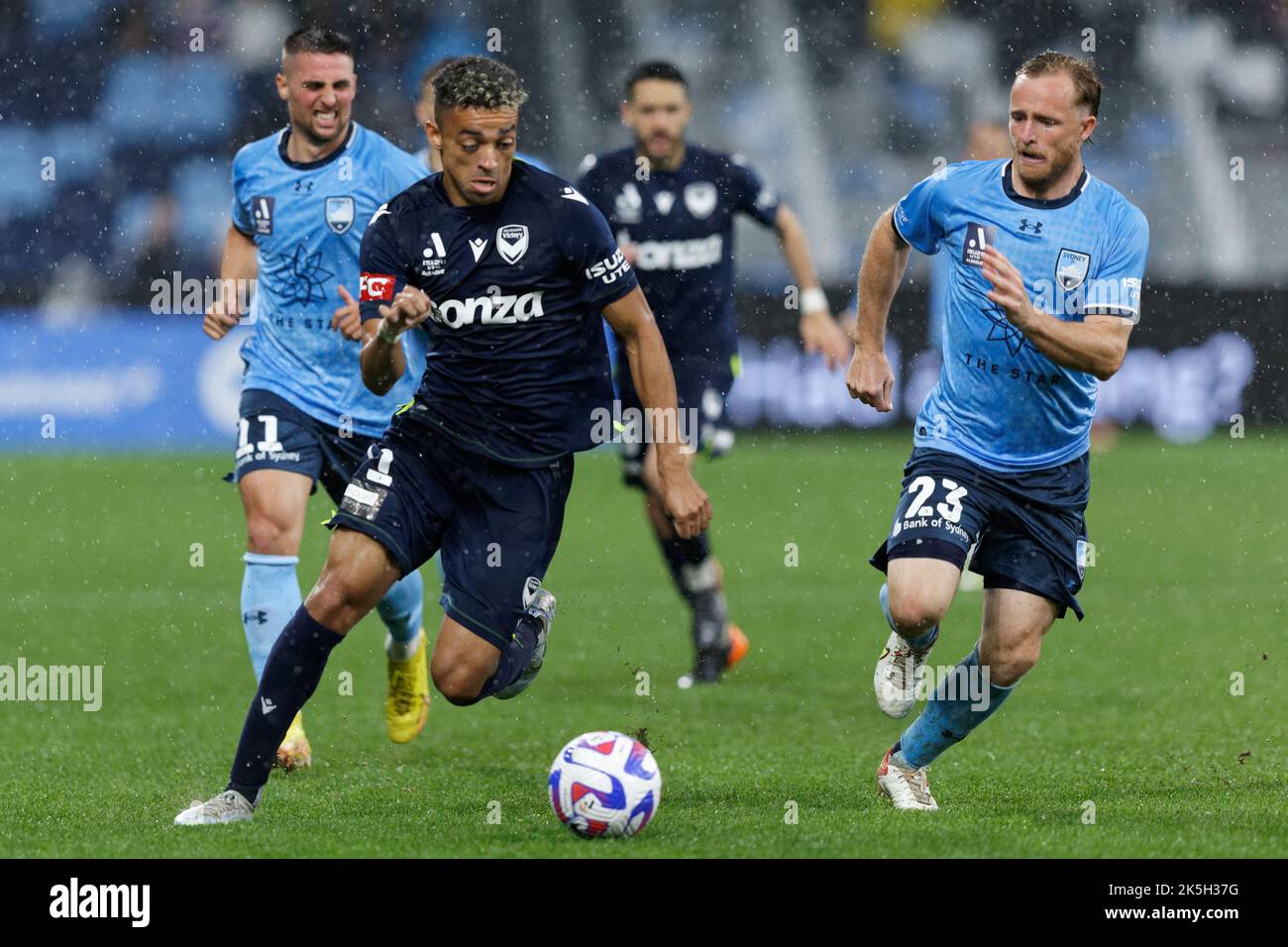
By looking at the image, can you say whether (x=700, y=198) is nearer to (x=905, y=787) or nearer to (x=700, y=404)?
(x=700, y=404)

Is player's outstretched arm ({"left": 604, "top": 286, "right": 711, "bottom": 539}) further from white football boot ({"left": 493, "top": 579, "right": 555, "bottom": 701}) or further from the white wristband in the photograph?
the white wristband

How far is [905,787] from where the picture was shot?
19.8ft

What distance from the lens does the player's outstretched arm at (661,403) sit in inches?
228

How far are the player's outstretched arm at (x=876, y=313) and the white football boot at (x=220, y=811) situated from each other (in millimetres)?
2358

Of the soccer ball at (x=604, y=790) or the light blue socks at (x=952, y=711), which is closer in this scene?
the soccer ball at (x=604, y=790)

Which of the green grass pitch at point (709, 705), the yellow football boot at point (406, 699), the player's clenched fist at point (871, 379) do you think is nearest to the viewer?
the green grass pitch at point (709, 705)

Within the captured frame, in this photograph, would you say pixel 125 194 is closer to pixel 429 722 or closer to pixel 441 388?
pixel 429 722

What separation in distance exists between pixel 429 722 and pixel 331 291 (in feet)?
6.45

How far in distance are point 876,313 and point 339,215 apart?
7.11ft

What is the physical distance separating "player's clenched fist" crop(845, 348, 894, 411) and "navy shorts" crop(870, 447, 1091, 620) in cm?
30

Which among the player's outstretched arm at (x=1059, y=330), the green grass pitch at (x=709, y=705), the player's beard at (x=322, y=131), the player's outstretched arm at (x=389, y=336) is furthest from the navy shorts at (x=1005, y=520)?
the player's beard at (x=322, y=131)

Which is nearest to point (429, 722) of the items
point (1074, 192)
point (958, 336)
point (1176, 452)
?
point (958, 336)

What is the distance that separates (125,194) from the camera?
2044 cm

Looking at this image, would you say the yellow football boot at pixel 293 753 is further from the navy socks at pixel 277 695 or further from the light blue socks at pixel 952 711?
the light blue socks at pixel 952 711
